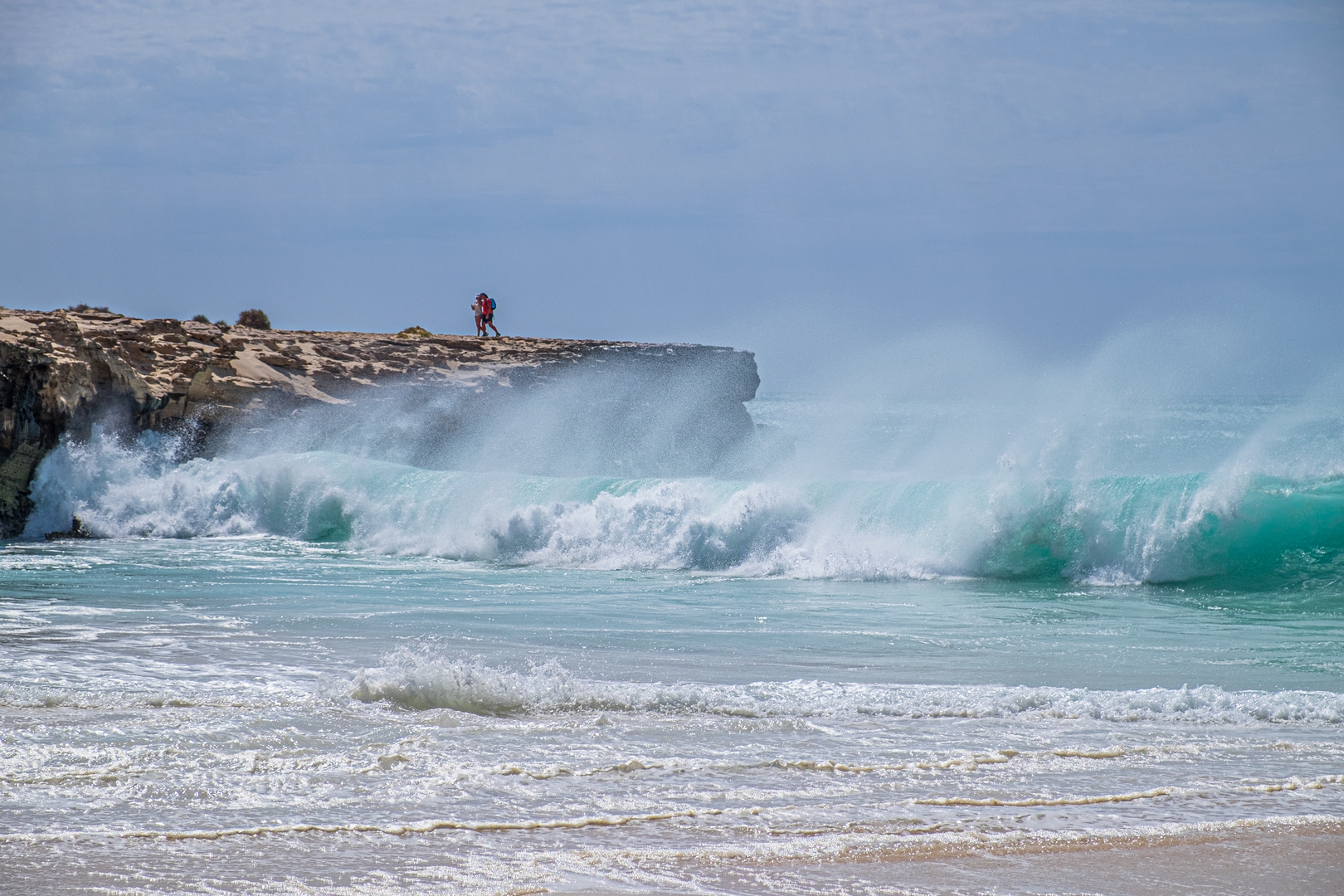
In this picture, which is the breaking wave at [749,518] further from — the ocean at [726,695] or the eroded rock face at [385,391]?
the eroded rock face at [385,391]

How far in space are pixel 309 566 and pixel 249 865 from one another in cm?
985

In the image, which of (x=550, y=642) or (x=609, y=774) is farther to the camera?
(x=550, y=642)

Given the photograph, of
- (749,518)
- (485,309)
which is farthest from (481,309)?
(749,518)

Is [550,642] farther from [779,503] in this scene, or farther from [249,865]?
[779,503]

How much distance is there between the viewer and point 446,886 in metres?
3.76

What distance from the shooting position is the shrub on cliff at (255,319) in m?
34.0

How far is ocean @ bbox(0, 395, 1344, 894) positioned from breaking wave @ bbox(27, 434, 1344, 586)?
0.05 metres

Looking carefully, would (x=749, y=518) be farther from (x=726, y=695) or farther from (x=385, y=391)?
(x=385, y=391)

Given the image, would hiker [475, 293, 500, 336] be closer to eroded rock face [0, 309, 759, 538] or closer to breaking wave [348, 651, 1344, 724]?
eroded rock face [0, 309, 759, 538]

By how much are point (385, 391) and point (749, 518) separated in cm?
1338

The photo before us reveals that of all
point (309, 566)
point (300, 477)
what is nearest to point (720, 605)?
point (309, 566)

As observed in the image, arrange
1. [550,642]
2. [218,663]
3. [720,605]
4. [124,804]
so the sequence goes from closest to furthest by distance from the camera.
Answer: [124,804] → [218,663] → [550,642] → [720,605]

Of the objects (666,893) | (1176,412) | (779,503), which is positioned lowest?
(666,893)

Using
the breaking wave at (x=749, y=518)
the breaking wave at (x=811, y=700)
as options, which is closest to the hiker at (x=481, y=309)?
the breaking wave at (x=749, y=518)
